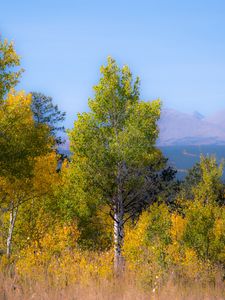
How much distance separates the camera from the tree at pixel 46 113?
44.7m

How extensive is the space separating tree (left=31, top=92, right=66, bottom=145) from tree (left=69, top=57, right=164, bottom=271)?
17.1 metres

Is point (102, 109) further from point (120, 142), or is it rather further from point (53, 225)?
point (53, 225)

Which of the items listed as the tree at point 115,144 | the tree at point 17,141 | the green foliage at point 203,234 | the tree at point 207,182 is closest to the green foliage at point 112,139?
the tree at point 115,144

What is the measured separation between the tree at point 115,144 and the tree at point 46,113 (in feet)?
56.1

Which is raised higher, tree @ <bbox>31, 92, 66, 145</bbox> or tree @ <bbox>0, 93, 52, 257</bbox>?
tree @ <bbox>31, 92, 66, 145</bbox>

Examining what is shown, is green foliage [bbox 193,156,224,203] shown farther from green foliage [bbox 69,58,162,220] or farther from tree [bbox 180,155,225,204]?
green foliage [bbox 69,58,162,220]

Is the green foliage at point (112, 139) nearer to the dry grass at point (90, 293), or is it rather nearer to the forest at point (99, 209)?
the forest at point (99, 209)

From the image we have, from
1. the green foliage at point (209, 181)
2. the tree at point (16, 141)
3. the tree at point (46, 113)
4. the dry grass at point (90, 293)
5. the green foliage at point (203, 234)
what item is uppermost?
the tree at point (46, 113)

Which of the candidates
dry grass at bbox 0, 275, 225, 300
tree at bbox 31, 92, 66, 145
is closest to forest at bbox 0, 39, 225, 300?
dry grass at bbox 0, 275, 225, 300

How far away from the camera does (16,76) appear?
60.0 ft

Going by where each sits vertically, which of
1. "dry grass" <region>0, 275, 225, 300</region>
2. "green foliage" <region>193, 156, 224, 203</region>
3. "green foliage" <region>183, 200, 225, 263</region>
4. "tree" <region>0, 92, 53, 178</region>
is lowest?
"dry grass" <region>0, 275, 225, 300</region>

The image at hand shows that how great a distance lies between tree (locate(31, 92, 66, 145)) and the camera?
4466 cm

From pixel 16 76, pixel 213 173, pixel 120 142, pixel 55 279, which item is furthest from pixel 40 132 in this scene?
pixel 213 173

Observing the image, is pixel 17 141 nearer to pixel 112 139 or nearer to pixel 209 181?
pixel 112 139
